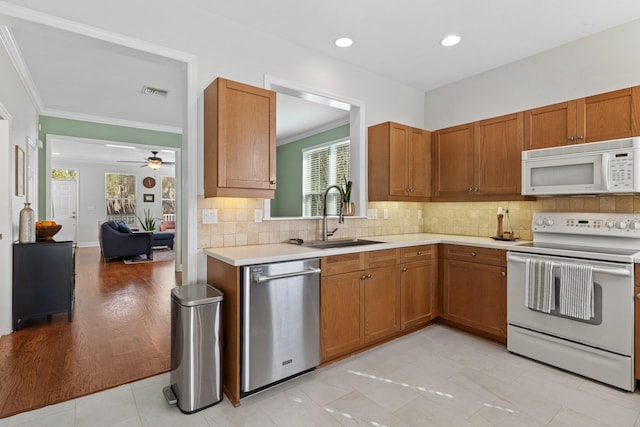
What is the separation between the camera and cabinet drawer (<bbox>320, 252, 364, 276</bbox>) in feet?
7.89

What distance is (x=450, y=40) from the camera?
117 inches

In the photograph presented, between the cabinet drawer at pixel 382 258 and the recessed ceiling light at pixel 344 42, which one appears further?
the recessed ceiling light at pixel 344 42

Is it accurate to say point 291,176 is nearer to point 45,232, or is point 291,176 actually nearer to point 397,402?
point 45,232

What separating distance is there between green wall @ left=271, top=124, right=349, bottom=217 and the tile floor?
4.69m

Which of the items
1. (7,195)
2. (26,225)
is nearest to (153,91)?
(7,195)

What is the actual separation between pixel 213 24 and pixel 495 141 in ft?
9.02

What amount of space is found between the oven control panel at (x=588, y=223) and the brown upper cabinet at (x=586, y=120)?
605 mm

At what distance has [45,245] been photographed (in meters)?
3.34

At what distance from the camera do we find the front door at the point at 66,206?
9.49 m

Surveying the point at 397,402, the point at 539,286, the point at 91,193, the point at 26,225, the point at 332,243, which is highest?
the point at 91,193

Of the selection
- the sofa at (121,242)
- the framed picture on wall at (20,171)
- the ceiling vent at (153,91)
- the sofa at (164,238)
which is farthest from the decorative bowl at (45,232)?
the sofa at (164,238)

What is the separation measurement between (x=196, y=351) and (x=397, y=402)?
1.27m

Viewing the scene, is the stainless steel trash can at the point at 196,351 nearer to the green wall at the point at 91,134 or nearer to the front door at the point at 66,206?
the green wall at the point at 91,134

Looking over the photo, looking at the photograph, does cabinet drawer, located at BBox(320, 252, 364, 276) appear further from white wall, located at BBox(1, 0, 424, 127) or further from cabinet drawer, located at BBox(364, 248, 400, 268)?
white wall, located at BBox(1, 0, 424, 127)
